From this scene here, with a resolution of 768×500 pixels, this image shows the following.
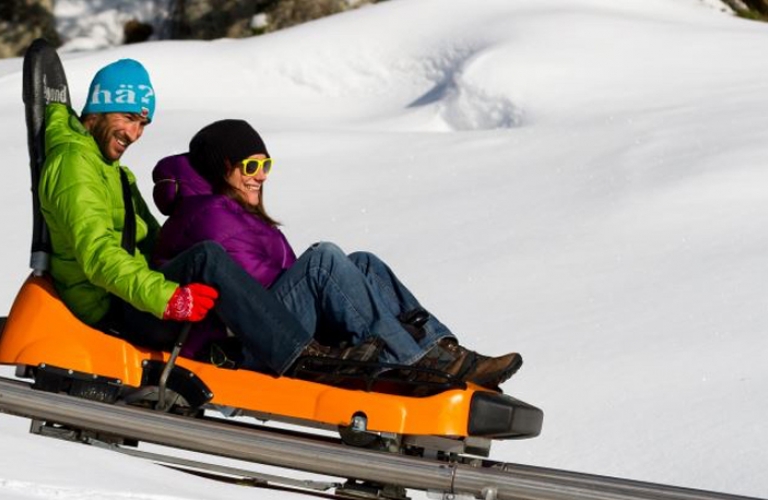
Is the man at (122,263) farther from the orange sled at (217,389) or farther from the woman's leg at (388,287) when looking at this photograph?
the woman's leg at (388,287)

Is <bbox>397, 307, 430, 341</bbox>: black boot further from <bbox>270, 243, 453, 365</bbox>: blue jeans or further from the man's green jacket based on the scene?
the man's green jacket

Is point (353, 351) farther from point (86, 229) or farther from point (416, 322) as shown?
Answer: point (86, 229)

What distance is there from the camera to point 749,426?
5.79 metres

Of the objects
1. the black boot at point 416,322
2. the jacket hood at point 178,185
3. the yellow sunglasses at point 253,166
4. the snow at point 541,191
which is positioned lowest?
the snow at point 541,191

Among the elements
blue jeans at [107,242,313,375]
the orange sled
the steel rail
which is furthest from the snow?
blue jeans at [107,242,313,375]

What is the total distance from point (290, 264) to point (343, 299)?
1.06ft

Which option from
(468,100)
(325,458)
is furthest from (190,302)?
(468,100)

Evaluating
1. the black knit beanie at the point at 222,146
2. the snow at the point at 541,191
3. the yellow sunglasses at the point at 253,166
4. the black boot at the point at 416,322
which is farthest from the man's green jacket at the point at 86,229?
the black boot at the point at 416,322

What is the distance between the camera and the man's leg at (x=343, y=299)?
471 centimetres

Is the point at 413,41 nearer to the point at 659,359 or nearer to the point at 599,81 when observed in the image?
the point at 599,81

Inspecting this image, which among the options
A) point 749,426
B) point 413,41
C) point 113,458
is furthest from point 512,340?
point 413,41

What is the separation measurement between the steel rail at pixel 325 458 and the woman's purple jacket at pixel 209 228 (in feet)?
1.04

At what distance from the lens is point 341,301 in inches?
186

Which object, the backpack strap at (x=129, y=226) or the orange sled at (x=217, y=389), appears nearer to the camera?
the orange sled at (x=217, y=389)
